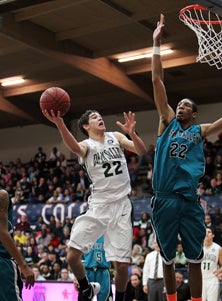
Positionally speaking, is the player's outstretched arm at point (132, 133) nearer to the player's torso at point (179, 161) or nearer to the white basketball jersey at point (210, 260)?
the player's torso at point (179, 161)

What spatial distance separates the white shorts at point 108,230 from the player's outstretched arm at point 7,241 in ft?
4.02

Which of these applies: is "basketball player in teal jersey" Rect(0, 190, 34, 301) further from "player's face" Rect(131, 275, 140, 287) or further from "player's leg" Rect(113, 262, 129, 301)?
"player's face" Rect(131, 275, 140, 287)

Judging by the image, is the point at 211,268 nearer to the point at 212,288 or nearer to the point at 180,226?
the point at 212,288

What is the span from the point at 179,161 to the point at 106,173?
1039mm

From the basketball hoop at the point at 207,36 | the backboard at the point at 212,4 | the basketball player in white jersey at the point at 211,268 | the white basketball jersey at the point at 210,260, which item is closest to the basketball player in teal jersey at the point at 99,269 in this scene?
the basketball hoop at the point at 207,36

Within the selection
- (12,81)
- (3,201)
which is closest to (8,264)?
(3,201)

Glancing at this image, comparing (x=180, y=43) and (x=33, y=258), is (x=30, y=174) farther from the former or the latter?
(x=180, y=43)

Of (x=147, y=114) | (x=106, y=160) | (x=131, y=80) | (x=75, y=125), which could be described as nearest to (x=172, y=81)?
(x=131, y=80)

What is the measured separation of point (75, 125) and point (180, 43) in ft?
28.1

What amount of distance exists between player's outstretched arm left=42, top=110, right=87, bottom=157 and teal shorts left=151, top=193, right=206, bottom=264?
4.13 feet

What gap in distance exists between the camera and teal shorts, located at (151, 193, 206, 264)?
590 cm

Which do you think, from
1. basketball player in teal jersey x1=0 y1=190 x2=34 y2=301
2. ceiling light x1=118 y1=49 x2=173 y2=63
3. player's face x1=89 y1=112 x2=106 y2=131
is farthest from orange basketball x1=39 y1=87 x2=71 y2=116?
ceiling light x1=118 y1=49 x2=173 y2=63

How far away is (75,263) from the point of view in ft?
Answer: 21.2

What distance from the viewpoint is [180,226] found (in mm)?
5938
